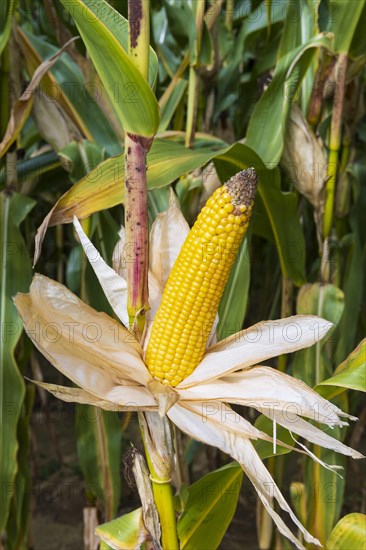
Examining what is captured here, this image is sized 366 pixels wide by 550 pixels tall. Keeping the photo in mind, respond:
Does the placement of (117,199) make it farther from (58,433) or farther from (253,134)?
(58,433)

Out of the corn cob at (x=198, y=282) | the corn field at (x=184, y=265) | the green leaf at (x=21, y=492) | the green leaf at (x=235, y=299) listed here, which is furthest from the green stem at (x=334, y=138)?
the green leaf at (x=21, y=492)

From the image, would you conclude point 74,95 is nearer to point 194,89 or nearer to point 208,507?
point 194,89

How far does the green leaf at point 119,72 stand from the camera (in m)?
0.51

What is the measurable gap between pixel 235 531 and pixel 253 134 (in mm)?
1104

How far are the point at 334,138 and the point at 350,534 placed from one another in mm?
539

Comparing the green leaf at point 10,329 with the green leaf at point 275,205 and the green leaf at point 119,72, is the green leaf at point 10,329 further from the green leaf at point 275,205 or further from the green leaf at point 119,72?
the green leaf at point 119,72

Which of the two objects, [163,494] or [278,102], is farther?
[278,102]

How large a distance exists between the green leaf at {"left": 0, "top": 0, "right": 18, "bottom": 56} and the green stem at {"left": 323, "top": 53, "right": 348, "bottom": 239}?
48 cm

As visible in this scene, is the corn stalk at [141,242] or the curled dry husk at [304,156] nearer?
the corn stalk at [141,242]

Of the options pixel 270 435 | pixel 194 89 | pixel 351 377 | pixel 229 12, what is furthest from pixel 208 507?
pixel 229 12

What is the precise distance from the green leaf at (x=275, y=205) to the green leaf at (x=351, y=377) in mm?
284

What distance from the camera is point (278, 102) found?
0.93m

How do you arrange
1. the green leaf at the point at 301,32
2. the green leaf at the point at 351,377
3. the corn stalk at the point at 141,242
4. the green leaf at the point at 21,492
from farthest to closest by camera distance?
the green leaf at the point at 21,492, the green leaf at the point at 301,32, the green leaf at the point at 351,377, the corn stalk at the point at 141,242

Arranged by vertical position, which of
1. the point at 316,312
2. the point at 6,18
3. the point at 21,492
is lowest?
the point at 21,492
